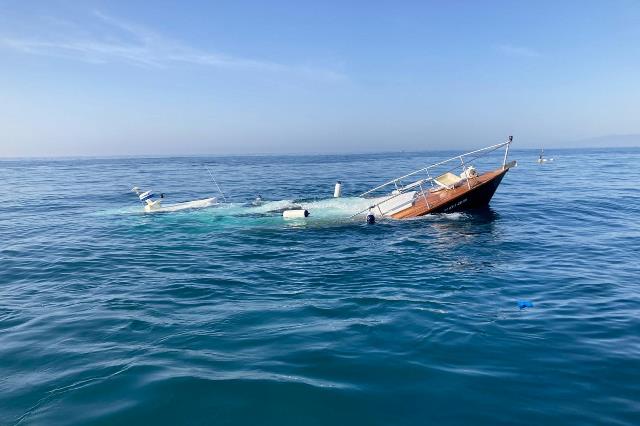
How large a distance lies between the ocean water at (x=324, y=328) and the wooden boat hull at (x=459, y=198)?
10.2 ft

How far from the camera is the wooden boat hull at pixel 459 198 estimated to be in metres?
21.2

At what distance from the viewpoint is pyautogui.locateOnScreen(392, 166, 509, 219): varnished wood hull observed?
69.7ft

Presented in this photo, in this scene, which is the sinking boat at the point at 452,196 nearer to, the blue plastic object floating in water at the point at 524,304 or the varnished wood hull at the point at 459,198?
the varnished wood hull at the point at 459,198

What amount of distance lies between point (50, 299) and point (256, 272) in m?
5.52

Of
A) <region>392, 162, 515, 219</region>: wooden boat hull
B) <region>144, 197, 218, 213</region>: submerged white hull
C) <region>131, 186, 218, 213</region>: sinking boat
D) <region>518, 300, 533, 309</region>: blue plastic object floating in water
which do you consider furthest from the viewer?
<region>144, 197, 218, 213</region>: submerged white hull

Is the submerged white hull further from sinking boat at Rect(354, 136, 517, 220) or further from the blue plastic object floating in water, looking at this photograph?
the blue plastic object floating in water

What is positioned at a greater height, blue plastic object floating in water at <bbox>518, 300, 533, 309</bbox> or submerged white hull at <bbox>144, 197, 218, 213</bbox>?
submerged white hull at <bbox>144, 197, 218, 213</bbox>

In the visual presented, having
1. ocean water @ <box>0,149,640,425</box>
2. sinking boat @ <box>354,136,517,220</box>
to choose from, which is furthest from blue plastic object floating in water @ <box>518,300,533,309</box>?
sinking boat @ <box>354,136,517,220</box>

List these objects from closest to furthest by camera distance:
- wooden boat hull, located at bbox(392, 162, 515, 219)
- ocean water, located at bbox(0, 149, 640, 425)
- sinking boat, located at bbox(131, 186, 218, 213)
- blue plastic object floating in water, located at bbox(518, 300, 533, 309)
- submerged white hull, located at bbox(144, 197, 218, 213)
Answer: ocean water, located at bbox(0, 149, 640, 425) < blue plastic object floating in water, located at bbox(518, 300, 533, 309) < wooden boat hull, located at bbox(392, 162, 515, 219) < sinking boat, located at bbox(131, 186, 218, 213) < submerged white hull, located at bbox(144, 197, 218, 213)

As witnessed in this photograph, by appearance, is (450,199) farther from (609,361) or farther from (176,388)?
(176,388)

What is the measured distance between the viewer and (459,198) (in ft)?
70.1

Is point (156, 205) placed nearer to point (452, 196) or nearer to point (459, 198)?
point (452, 196)

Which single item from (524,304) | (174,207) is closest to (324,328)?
(524,304)

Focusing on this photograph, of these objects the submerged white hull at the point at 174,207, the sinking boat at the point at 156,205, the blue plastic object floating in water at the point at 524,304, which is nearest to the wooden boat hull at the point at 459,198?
the blue plastic object floating in water at the point at 524,304
